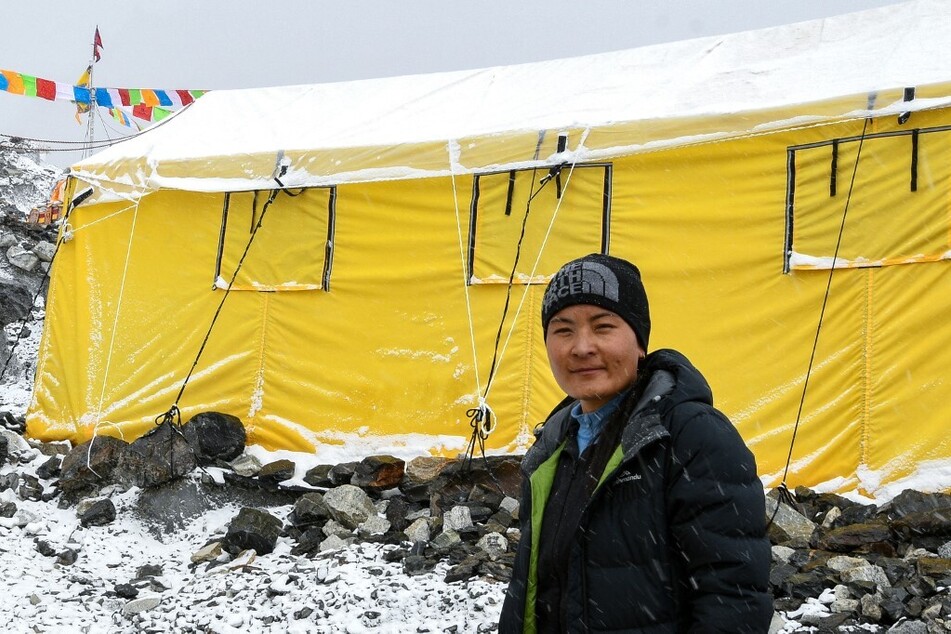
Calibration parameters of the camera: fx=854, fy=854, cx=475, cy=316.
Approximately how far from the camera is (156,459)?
6766mm

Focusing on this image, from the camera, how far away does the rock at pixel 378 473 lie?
6.37m

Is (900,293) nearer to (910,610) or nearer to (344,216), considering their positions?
(910,610)

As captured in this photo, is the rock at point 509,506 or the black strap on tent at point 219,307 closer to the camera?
the rock at point 509,506

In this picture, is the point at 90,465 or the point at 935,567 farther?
the point at 90,465

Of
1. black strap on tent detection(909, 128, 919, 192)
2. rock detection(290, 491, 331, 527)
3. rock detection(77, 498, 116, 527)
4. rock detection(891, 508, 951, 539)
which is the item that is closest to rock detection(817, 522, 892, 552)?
rock detection(891, 508, 951, 539)

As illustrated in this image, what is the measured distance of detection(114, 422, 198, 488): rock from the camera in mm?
6648

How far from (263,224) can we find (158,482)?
2403mm

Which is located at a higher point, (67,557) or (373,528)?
(373,528)

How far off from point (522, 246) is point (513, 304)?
0.46 metres

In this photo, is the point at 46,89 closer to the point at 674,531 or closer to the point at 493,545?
the point at 493,545

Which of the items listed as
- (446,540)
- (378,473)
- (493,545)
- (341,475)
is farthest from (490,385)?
(493,545)

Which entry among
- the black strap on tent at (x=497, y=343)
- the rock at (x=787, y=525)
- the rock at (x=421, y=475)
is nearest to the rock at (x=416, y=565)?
the rock at (x=421, y=475)

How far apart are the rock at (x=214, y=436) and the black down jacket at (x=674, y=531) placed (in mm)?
5694

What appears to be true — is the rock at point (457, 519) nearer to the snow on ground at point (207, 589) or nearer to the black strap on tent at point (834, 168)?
the snow on ground at point (207, 589)
